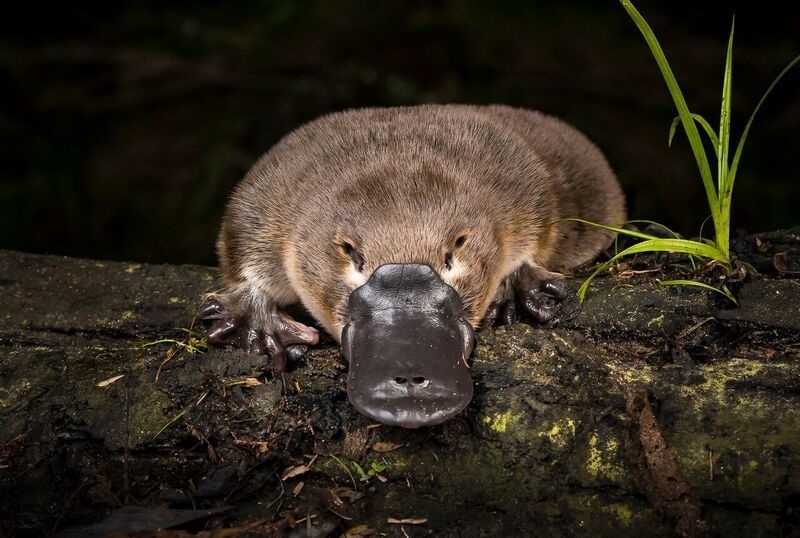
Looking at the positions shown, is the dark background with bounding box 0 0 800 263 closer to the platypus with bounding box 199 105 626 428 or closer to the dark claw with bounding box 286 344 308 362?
the platypus with bounding box 199 105 626 428

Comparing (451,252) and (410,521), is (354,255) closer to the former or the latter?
(451,252)

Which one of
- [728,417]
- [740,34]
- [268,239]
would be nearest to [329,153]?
[268,239]

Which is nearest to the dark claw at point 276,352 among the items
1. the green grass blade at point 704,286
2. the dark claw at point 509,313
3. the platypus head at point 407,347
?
the platypus head at point 407,347

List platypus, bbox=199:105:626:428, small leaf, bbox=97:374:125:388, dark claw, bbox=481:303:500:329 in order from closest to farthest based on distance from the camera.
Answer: platypus, bbox=199:105:626:428
small leaf, bbox=97:374:125:388
dark claw, bbox=481:303:500:329

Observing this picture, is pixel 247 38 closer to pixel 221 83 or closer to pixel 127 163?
pixel 221 83

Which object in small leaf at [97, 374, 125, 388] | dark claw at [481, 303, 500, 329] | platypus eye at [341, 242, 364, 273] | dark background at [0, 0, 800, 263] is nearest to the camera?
platypus eye at [341, 242, 364, 273]

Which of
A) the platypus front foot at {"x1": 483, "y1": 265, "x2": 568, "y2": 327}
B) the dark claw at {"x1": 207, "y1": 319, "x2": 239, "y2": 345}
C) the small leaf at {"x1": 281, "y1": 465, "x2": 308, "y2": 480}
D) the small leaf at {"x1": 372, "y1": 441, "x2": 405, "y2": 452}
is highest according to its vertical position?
the platypus front foot at {"x1": 483, "y1": 265, "x2": 568, "y2": 327}

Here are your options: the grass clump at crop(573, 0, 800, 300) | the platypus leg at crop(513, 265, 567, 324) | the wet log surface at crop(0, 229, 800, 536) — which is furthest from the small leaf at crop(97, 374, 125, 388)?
the grass clump at crop(573, 0, 800, 300)

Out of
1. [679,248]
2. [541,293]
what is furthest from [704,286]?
[541,293]
